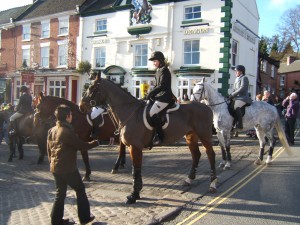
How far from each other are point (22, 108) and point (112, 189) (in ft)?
18.4

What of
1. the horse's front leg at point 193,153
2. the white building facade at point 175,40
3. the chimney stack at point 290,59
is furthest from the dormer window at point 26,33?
the chimney stack at point 290,59

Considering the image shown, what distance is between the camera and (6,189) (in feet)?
23.6

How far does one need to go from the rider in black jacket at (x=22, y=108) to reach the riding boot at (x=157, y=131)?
622cm

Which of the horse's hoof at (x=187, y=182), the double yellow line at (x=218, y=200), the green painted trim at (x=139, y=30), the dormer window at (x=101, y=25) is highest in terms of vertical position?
the dormer window at (x=101, y=25)

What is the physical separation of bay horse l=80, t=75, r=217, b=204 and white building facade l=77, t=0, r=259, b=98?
13820 mm

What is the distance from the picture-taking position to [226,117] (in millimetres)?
9391

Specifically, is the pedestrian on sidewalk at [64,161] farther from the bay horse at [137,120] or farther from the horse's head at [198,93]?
the horse's head at [198,93]

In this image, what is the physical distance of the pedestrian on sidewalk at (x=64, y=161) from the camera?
4.73 metres

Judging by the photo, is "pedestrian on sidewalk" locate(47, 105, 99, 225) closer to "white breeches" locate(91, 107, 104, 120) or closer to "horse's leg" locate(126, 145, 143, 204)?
"horse's leg" locate(126, 145, 143, 204)

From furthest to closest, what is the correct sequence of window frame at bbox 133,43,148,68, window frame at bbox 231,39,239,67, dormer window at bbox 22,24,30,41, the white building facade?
1. dormer window at bbox 22,24,30,41
2. window frame at bbox 133,43,148,68
3. window frame at bbox 231,39,239,67
4. the white building facade

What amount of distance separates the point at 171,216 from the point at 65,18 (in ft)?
83.9

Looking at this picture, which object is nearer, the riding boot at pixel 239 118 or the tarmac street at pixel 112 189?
the tarmac street at pixel 112 189

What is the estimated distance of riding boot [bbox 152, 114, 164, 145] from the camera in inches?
252

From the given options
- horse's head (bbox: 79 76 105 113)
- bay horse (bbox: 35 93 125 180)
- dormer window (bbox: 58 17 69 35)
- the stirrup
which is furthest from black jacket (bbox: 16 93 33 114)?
dormer window (bbox: 58 17 69 35)
